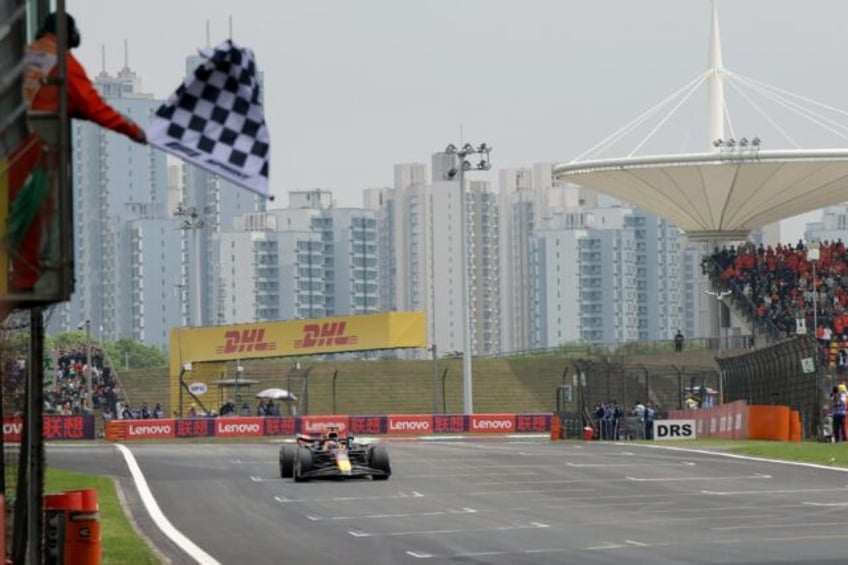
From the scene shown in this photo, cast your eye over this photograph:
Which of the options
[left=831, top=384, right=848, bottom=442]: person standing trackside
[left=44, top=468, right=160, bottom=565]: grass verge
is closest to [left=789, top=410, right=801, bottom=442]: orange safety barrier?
[left=831, top=384, right=848, bottom=442]: person standing trackside

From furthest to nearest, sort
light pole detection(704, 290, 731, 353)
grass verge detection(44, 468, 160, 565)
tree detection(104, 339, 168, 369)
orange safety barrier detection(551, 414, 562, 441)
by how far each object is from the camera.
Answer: tree detection(104, 339, 168, 369)
light pole detection(704, 290, 731, 353)
orange safety barrier detection(551, 414, 562, 441)
grass verge detection(44, 468, 160, 565)

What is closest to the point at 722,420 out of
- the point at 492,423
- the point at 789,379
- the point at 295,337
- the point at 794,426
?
the point at 789,379

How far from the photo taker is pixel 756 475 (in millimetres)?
36469

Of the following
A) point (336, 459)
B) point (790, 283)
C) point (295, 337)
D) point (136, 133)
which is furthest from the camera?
point (295, 337)

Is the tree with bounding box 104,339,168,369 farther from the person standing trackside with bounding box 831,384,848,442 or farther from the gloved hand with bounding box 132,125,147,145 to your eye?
the gloved hand with bounding box 132,125,147,145

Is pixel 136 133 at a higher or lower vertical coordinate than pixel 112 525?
higher

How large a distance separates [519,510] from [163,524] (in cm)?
504

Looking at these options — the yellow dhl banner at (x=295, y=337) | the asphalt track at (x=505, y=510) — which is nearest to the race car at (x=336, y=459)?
the asphalt track at (x=505, y=510)

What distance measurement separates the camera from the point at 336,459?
37.3m

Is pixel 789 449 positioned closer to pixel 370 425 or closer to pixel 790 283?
pixel 370 425

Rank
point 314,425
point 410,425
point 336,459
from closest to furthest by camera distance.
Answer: point 336,459 → point 314,425 → point 410,425

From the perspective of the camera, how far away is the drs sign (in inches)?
2224

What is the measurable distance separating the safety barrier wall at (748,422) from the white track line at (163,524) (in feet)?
50.3

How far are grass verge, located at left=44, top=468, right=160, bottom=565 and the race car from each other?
3.43 meters
